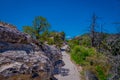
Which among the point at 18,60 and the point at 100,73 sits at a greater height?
the point at 18,60

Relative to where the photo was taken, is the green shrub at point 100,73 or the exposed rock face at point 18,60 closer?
the exposed rock face at point 18,60

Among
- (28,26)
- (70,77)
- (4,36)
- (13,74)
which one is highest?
(28,26)

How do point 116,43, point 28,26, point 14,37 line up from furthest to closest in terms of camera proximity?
point 28,26, point 14,37, point 116,43

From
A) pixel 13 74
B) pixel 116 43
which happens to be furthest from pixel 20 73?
pixel 116 43

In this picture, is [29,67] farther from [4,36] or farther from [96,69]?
[96,69]

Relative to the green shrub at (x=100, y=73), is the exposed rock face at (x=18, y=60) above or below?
above

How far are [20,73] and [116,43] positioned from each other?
4.03m

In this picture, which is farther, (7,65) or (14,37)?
(14,37)

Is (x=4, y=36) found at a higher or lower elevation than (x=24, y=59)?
higher

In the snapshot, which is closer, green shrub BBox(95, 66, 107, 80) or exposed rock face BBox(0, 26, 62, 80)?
exposed rock face BBox(0, 26, 62, 80)

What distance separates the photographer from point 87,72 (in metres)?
10.9

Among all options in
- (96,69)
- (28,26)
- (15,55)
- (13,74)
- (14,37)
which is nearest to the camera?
(13,74)

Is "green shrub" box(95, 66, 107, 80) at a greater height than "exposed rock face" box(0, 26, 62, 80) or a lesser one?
lesser

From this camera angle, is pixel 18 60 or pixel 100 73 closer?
pixel 18 60
